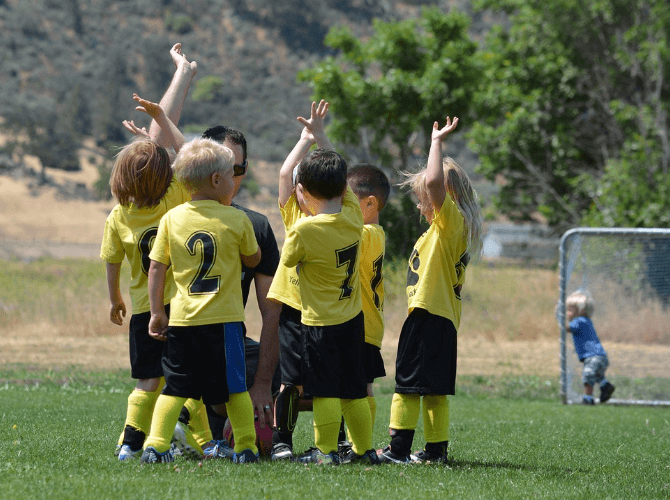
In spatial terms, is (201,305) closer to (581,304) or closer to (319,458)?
(319,458)

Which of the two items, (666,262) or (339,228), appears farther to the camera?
(666,262)

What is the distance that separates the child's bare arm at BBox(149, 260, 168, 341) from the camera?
4445mm

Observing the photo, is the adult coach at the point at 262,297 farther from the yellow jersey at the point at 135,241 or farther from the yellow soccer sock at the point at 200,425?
the yellow jersey at the point at 135,241

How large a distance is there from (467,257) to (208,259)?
1.67 metres

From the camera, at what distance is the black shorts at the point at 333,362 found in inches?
181

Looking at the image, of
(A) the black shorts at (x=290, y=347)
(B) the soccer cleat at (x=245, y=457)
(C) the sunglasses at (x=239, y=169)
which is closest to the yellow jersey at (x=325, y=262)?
(A) the black shorts at (x=290, y=347)

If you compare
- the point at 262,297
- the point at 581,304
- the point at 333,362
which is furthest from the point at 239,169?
the point at 581,304

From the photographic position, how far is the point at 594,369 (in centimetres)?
1077

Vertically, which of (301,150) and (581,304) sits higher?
(301,150)

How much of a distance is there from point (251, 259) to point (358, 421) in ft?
3.54

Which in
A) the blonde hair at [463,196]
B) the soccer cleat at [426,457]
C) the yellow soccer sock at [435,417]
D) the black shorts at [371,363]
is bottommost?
the soccer cleat at [426,457]

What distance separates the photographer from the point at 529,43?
83.0 ft

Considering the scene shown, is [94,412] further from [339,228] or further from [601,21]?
[601,21]

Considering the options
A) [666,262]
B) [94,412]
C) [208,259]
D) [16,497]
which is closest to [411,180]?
[208,259]
